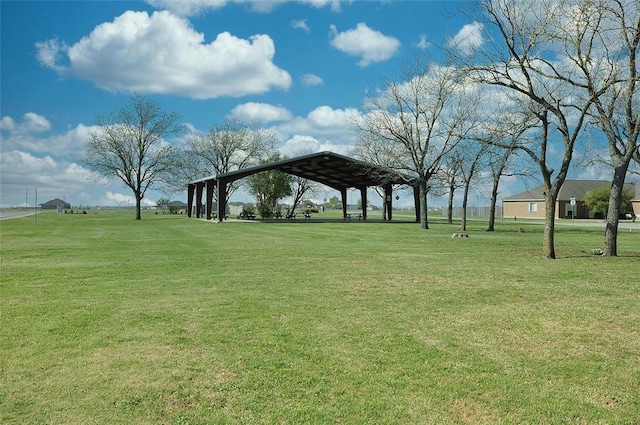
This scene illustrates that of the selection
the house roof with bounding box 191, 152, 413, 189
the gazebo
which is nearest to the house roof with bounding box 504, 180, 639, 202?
the gazebo

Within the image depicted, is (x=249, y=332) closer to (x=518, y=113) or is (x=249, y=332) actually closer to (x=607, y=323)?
(x=607, y=323)

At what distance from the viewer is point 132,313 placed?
7039 mm

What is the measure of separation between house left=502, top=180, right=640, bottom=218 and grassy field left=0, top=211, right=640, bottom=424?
5434cm

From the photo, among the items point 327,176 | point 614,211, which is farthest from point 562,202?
point 614,211

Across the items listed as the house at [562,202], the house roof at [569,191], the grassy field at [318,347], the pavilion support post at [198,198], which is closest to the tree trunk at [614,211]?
the grassy field at [318,347]

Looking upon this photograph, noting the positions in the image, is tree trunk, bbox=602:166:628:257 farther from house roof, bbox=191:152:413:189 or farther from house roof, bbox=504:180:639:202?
house roof, bbox=504:180:639:202

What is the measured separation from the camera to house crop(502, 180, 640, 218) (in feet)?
197

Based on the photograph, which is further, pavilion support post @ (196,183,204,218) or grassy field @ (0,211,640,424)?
pavilion support post @ (196,183,204,218)

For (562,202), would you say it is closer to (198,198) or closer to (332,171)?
(332,171)

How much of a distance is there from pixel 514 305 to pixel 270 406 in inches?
196

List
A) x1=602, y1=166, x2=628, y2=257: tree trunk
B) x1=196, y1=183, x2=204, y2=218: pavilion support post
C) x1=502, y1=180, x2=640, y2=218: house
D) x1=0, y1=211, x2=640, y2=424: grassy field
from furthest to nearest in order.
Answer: x1=502, y1=180, x2=640, y2=218: house
x1=196, y1=183, x2=204, y2=218: pavilion support post
x1=602, y1=166, x2=628, y2=257: tree trunk
x1=0, y1=211, x2=640, y2=424: grassy field

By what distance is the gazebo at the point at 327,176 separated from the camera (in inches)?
1528

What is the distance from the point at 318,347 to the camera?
5.46m

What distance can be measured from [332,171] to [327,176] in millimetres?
3314
